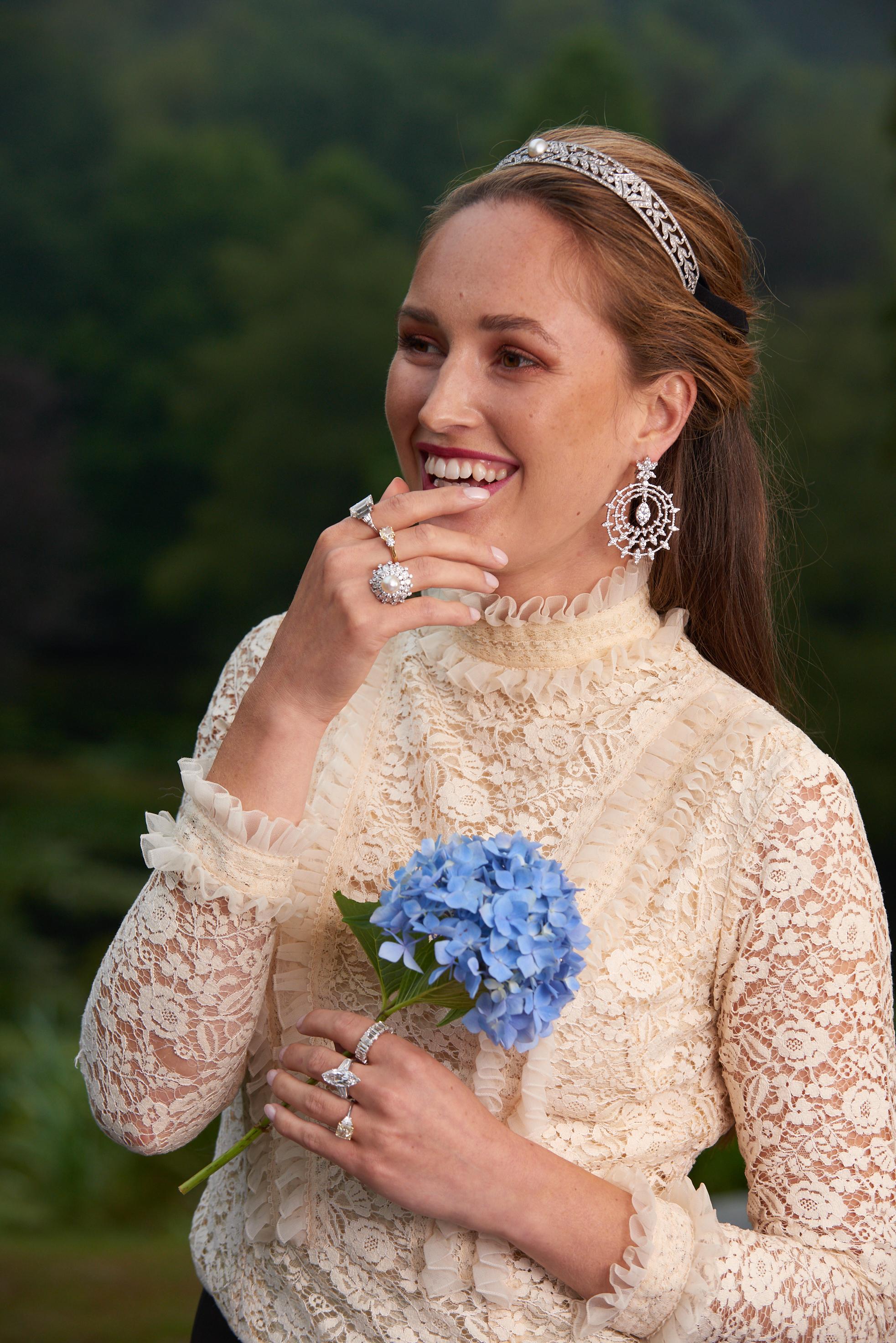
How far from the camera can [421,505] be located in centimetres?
167

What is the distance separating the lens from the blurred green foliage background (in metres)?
6.79

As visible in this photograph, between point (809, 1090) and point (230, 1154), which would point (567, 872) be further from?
point (230, 1154)

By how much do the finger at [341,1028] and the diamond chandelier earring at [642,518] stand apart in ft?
1.51

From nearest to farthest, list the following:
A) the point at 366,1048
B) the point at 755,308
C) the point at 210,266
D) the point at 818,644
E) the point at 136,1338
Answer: the point at 366,1048, the point at 755,308, the point at 136,1338, the point at 818,644, the point at 210,266

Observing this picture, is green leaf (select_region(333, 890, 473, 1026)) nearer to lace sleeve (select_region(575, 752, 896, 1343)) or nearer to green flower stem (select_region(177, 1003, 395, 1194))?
green flower stem (select_region(177, 1003, 395, 1194))

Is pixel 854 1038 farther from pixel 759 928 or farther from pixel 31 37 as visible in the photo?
pixel 31 37

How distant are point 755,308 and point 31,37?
664 cm

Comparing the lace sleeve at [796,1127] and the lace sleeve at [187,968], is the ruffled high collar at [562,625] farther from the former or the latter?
the lace sleeve at [187,968]

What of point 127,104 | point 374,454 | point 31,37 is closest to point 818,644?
point 374,454

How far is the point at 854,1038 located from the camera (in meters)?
1.65

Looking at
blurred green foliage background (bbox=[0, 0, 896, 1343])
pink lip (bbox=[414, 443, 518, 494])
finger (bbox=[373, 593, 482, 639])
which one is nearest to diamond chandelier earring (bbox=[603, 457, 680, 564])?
pink lip (bbox=[414, 443, 518, 494])

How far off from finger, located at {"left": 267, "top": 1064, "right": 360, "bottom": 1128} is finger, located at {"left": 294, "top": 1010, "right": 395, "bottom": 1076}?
0.10 feet

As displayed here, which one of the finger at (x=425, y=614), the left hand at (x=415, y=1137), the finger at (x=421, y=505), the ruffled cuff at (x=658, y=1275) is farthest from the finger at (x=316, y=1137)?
the finger at (x=421, y=505)

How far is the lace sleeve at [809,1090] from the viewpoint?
5.30 ft
